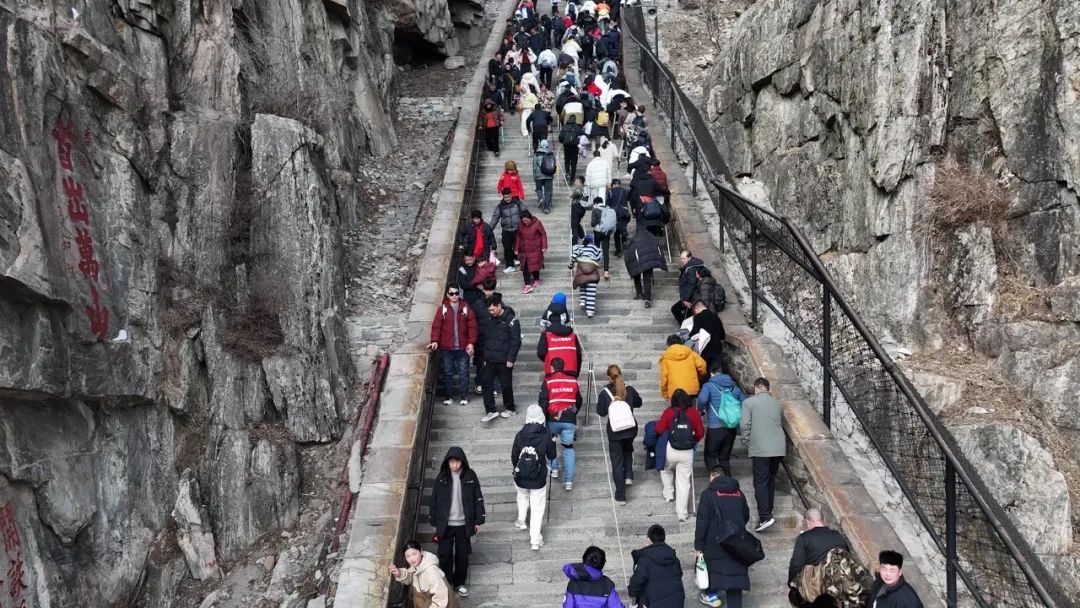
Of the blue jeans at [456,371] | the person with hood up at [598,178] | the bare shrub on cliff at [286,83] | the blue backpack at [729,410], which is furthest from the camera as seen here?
the bare shrub on cliff at [286,83]

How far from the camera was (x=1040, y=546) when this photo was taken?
12117mm

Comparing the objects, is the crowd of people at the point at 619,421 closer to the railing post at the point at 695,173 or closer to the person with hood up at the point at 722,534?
the person with hood up at the point at 722,534

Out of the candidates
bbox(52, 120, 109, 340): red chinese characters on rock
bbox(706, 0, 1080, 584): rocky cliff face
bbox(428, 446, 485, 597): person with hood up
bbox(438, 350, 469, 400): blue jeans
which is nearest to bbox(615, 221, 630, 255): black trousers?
bbox(438, 350, 469, 400): blue jeans

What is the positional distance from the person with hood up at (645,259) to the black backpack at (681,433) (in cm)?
398

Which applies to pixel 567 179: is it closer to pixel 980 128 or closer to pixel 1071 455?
pixel 980 128

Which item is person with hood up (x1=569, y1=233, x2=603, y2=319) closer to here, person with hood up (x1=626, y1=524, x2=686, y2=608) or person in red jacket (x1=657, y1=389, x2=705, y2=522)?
person in red jacket (x1=657, y1=389, x2=705, y2=522)

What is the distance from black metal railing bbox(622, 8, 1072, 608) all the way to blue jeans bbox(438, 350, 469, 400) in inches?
149

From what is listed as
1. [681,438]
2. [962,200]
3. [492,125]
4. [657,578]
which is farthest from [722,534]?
[492,125]

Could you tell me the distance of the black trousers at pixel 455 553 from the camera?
821 centimetres

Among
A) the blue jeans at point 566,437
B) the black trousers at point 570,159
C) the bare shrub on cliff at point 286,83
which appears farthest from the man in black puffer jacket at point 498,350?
the black trousers at point 570,159

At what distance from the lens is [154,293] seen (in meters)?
12.1

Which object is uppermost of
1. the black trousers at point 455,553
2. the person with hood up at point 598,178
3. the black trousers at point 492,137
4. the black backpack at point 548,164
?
the black trousers at point 492,137

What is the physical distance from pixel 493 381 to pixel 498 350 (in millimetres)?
396

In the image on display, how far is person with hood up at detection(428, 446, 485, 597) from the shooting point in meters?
8.15
